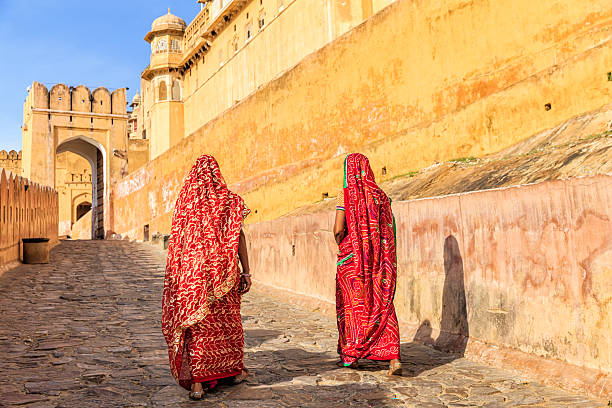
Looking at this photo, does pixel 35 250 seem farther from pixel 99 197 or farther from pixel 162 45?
pixel 162 45

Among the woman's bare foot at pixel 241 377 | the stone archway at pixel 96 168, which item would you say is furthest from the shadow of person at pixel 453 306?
the stone archway at pixel 96 168

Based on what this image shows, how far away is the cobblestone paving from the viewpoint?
11.8 ft

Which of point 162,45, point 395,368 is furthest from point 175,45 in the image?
point 395,368

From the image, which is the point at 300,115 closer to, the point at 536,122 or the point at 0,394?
the point at 536,122

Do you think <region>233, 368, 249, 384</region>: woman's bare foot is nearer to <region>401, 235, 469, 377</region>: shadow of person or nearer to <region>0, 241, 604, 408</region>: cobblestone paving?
<region>0, 241, 604, 408</region>: cobblestone paving

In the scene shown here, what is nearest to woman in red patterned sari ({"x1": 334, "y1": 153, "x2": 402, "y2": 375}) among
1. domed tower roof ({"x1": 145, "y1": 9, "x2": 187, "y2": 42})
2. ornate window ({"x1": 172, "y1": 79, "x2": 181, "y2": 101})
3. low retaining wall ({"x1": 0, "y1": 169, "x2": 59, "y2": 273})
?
low retaining wall ({"x1": 0, "y1": 169, "x2": 59, "y2": 273})

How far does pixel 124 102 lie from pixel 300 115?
77.0ft

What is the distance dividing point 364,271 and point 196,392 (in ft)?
5.00

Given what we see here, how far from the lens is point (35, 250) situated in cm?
1427

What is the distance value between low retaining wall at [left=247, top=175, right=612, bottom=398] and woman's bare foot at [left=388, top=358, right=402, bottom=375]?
2.36 ft

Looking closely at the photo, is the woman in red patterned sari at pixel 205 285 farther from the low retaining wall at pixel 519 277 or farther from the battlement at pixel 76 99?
the battlement at pixel 76 99

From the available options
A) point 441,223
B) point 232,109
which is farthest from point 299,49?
point 441,223

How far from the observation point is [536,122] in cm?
820

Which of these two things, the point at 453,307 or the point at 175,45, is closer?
the point at 453,307
